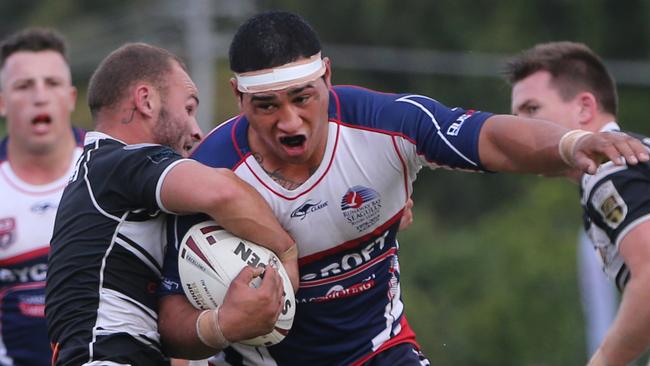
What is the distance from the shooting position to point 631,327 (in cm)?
624

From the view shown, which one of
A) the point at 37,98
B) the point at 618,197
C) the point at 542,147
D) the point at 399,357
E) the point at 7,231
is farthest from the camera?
the point at 37,98

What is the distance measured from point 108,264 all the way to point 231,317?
0.61 m

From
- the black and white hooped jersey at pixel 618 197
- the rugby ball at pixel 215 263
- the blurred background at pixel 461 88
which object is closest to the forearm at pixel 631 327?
the black and white hooped jersey at pixel 618 197

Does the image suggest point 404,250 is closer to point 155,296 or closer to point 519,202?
point 519,202

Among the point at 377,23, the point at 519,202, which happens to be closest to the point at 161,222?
the point at 519,202

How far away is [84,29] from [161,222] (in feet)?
68.5

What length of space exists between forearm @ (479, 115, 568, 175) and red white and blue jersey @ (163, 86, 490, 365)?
10cm

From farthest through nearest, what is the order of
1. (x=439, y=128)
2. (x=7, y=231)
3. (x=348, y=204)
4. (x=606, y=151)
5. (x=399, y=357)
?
1. (x=7, y=231)
2. (x=399, y=357)
3. (x=348, y=204)
4. (x=439, y=128)
5. (x=606, y=151)

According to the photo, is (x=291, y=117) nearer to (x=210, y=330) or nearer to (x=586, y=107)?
(x=210, y=330)

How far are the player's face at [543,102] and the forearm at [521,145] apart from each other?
5.63 ft

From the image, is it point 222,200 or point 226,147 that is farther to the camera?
point 226,147

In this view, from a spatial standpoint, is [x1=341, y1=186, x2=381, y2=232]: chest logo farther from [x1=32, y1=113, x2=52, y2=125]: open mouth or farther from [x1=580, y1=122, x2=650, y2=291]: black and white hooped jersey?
[x1=32, y1=113, x2=52, y2=125]: open mouth

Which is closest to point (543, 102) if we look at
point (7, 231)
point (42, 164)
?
point (42, 164)

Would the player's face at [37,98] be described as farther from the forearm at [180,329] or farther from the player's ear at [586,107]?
the player's ear at [586,107]
